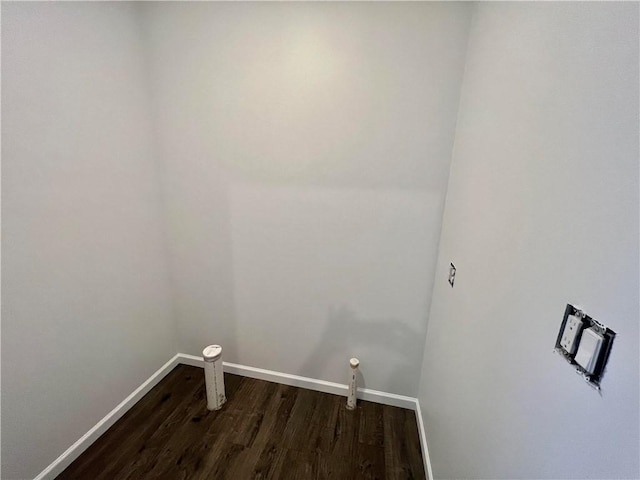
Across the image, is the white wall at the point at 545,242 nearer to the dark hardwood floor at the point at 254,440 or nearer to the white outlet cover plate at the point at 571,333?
the white outlet cover plate at the point at 571,333

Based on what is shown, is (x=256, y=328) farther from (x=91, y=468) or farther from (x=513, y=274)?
(x=513, y=274)

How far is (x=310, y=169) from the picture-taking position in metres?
1.70

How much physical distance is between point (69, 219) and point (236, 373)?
1.48 metres

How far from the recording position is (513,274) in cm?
82

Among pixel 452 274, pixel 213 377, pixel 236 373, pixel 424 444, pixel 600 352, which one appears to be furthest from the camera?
pixel 236 373

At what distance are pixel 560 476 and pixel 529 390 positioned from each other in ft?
0.54

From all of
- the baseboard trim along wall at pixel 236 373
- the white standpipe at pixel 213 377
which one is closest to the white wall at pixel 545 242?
the baseboard trim along wall at pixel 236 373

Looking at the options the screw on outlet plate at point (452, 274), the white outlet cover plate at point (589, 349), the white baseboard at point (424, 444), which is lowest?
the white baseboard at point (424, 444)

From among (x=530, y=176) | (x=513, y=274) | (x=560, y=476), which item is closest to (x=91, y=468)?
(x=560, y=476)

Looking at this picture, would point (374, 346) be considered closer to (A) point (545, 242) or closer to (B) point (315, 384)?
(B) point (315, 384)

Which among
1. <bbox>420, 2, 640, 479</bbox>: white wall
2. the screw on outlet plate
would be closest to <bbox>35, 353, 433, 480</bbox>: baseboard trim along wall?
<bbox>420, 2, 640, 479</bbox>: white wall

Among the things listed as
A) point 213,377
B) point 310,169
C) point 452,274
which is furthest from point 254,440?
point 310,169

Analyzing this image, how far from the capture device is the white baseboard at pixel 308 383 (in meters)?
1.97

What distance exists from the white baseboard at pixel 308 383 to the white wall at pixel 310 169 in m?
0.06
